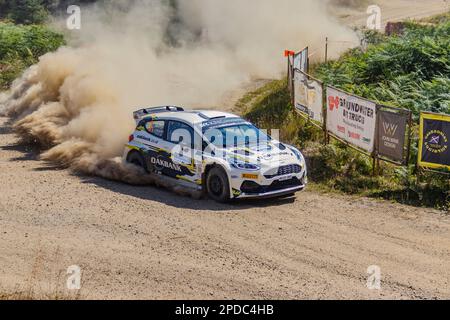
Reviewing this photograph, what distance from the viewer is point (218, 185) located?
14.4 metres

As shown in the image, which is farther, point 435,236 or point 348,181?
point 348,181

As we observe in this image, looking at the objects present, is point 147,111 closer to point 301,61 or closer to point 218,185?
point 218,185

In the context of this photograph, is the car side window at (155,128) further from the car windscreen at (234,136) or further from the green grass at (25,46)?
the green grass at (25,46)

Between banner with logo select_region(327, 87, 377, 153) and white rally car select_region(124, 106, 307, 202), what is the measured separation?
77.8 inches

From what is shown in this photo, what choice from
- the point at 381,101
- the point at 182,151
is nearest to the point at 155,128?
the point at 182,151

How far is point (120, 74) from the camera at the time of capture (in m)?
21.5

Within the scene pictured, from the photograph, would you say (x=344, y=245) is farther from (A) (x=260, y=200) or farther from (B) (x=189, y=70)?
(B) (x=189, y=70)

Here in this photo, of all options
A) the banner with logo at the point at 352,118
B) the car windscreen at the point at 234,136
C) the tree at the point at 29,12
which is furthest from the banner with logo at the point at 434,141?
the tree at the point at 29,12

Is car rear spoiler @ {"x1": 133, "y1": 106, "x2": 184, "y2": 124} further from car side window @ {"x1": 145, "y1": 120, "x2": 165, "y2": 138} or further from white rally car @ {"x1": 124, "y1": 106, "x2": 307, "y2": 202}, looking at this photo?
car side window @ {"x1": 145, "y1": 120, "x2": 165, "y2": 138}

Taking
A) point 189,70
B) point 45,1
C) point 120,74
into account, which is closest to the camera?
point 120,74

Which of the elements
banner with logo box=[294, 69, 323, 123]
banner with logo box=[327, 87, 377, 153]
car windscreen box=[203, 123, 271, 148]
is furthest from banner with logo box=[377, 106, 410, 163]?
banner with logo box=[294, 69, 323, 123]

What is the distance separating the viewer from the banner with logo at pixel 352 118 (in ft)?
52.3
